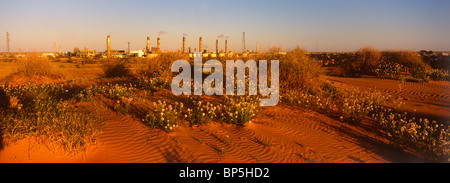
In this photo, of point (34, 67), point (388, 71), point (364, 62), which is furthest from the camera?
point (364, 62)

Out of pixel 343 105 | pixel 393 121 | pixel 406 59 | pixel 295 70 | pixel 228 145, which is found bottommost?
pixel 228 145

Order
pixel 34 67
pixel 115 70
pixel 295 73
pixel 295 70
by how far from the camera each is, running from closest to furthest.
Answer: pixel 295 73 < pixel 295 70 < pixel 34 67 < pixel 115 70

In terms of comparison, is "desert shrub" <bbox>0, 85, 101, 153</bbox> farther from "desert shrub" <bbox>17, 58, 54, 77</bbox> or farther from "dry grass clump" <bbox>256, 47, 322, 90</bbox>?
"desert shrub" <bbox>17, 58, 54, 77</bbox>

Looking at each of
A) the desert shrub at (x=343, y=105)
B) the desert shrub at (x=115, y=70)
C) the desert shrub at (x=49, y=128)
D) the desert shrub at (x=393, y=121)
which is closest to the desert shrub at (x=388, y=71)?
the desert shrub at (x=393, y=121)

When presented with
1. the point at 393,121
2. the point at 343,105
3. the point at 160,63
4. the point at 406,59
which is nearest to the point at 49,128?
the point at 393,121

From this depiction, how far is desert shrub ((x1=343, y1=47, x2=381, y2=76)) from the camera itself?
20.7m

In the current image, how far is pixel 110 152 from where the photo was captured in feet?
16.5

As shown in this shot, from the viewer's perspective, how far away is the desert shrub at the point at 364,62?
20.7 m

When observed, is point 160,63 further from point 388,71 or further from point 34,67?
point 388,71

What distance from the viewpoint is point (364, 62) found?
21.1 m

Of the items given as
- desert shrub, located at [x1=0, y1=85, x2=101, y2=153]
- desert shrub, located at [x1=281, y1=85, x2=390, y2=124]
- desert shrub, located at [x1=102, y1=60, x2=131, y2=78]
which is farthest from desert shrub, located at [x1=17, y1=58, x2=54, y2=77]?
desert shrub, located at [x1=281, y1=85, x2=390, y2=124]

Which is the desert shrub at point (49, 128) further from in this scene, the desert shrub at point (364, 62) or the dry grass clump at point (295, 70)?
the desert shrub at point (364, 62)
